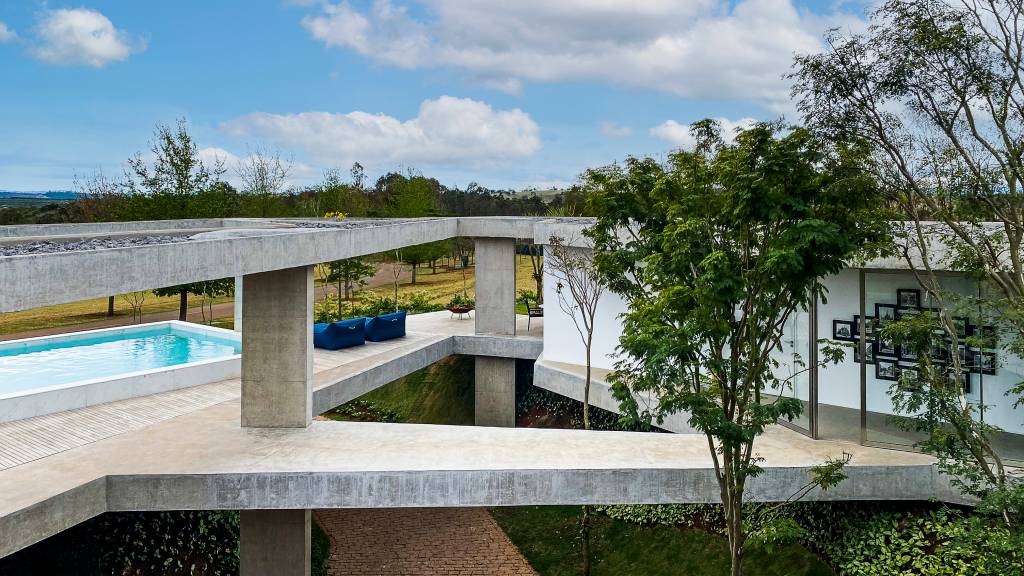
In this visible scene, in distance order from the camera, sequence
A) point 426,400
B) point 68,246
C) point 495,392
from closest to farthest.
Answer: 1. point 68,246
2. point 495,392
3. point 426,400

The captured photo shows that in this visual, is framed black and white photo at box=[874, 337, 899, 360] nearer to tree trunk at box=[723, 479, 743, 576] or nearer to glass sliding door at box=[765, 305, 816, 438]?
glass sliding door at box=[765, 305, 816, 438]

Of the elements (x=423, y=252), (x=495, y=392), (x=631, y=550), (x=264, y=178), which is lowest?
(x=631, y=550)

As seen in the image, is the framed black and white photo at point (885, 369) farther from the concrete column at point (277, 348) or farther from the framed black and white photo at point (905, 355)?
the concrete column at point (277, 348)

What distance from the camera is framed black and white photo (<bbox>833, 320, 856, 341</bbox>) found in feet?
38.7

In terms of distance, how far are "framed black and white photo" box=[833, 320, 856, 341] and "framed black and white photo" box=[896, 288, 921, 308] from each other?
794 millimetres

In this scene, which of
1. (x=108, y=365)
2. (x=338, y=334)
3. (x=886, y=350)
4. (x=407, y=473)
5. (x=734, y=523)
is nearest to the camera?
(x=734, y=523)

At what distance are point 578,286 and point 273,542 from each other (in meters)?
8.00

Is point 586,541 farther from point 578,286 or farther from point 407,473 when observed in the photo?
point 578,286

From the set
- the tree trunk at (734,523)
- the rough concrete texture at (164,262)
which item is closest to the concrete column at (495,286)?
the rough concrete texture at (164,262)

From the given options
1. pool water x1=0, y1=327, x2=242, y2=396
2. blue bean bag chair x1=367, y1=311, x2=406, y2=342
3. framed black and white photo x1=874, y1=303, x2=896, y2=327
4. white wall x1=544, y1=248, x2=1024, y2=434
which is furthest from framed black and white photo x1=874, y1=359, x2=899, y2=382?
pool water x1=0, y1=327, x2=242, y2=396

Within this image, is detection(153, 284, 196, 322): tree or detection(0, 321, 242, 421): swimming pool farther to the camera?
detection(153, 284, 196, 322): tree

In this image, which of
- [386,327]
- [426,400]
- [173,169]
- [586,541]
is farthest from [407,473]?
[173,169]

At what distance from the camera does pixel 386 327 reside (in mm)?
21359

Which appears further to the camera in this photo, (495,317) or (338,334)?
(495,317)
